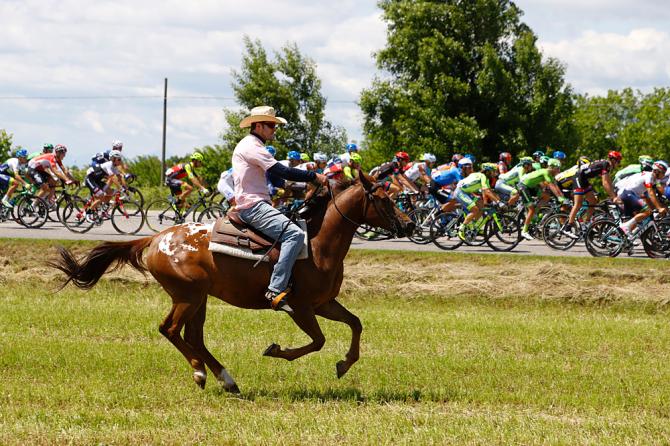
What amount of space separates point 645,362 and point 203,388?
4753mm

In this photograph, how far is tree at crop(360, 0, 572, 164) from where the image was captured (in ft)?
155

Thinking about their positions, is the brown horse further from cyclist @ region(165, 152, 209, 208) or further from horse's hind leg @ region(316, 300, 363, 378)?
cyclist @ region(165, 152, 209, 208)

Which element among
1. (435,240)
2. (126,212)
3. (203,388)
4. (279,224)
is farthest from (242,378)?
(126,212)

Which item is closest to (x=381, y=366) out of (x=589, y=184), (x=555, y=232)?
(x=555, y=232)

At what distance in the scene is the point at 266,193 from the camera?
968 centimetres

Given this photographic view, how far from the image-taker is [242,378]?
10.1 meters

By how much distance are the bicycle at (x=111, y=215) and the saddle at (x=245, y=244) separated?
51.4 ft

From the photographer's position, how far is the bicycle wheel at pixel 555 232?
880 inches

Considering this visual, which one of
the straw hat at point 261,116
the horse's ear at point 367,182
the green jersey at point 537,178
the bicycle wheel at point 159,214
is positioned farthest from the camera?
the bicycle wheel at point 159,214

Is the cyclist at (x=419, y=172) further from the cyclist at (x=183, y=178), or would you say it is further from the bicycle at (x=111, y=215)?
the bicycle at (x=111, y=215)

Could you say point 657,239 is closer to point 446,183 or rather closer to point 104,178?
point 446,183

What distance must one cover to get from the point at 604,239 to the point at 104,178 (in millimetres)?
11672

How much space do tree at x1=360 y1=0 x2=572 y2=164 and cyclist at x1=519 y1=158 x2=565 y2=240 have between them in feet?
75.5

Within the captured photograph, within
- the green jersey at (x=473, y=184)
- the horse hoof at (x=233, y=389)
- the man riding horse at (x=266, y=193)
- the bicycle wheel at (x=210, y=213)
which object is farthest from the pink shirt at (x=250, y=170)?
the bicycle wheel at (x=210, y=213)
